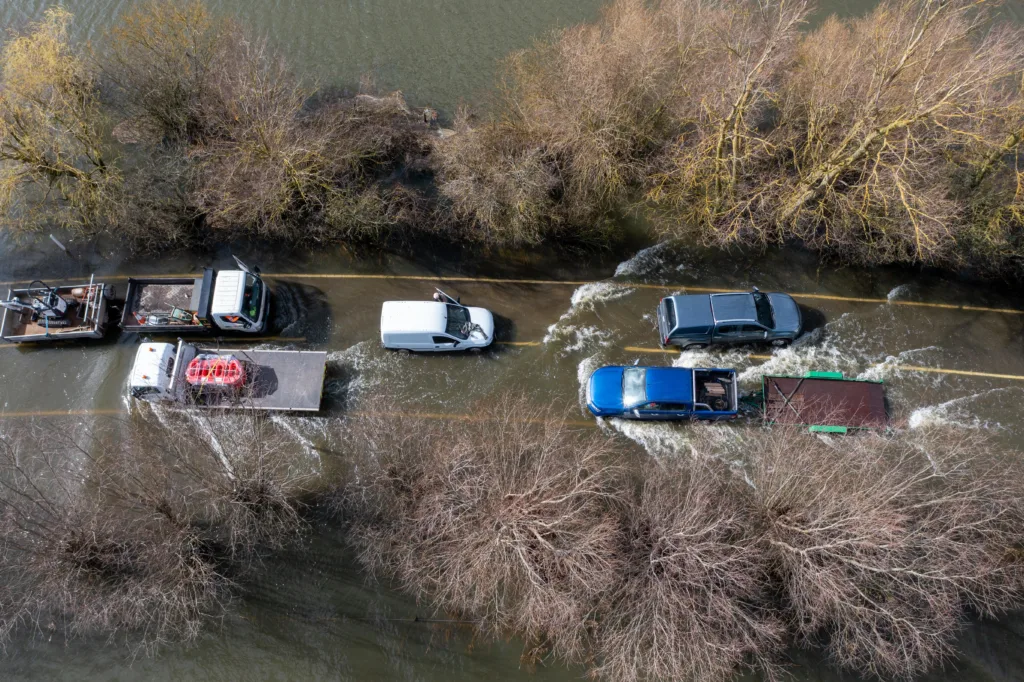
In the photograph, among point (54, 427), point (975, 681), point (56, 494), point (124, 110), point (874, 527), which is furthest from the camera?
point (124, 110)

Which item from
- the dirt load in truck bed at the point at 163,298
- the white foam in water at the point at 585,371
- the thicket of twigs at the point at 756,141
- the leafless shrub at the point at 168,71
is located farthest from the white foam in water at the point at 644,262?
the leafless shrub at the point at 168,71

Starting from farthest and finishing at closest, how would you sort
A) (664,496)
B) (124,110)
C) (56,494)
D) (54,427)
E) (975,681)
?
(124,110), (54,427), (56,494), (975,681), (664,496)

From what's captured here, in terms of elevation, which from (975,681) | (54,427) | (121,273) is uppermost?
(121,273)

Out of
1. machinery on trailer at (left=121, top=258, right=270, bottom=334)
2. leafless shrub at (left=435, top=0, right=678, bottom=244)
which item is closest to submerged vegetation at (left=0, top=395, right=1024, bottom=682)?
machinery on trailer at (left=121, top=258, right=270, bottom=334)

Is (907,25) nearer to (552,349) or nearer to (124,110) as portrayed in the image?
(552,349)

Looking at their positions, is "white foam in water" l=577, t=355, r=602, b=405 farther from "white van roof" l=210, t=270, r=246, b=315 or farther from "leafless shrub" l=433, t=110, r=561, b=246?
"white van roof" l=210, t=270, r=246, b=315

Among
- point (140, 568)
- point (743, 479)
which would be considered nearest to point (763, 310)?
point (743, 479)
